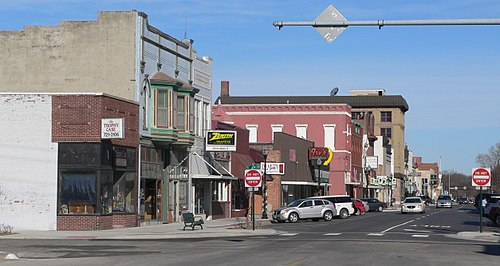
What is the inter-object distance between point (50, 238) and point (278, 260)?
1524 centimetres

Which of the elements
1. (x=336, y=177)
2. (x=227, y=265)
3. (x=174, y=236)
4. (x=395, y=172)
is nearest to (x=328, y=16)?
(x=227, y=265)

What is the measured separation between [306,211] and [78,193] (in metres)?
19.6

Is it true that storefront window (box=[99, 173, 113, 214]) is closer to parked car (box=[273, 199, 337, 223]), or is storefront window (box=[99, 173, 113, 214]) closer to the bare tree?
parked car (box=[273, 199, 337, 223])

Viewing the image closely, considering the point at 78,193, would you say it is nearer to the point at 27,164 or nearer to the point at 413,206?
the point at 27,164

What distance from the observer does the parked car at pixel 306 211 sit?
53.8 meters

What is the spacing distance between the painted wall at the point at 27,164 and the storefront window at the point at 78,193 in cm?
42

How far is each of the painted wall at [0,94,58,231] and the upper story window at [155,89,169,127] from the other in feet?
23.8

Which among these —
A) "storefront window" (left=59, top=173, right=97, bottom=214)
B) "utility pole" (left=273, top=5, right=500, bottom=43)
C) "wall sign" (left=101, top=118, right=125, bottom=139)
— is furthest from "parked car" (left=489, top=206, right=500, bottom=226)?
"utility pole" (left=273, top=5, right=500, bottom=43)

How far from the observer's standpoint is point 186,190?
5128cm

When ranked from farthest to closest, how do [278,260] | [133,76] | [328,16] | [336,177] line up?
1. [336,177]
2. [133,76]
3. [278,260]
4. [328,16]

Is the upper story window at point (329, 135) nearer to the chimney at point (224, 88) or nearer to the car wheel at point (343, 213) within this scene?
the chimney at point (224, 88)

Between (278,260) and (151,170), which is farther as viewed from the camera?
(151,170)

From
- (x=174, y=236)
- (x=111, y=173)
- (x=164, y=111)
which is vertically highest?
(x=164, y=111)

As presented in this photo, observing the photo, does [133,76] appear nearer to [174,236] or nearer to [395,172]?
[174,236]
